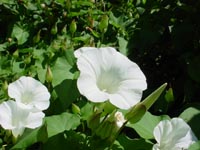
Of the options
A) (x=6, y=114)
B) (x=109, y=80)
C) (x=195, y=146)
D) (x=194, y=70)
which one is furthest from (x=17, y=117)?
(x=194, y=70)

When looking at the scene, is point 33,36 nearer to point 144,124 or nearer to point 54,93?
point 54,93

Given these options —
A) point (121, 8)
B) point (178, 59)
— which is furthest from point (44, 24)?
point (178, 59)

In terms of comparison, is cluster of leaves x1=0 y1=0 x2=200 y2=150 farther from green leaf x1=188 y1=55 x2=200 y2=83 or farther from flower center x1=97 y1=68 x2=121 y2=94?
flower center x1=97 y1=68 x2=121 y2=94

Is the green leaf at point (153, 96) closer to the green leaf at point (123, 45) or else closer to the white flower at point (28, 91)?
the white flower at point (28, 91)

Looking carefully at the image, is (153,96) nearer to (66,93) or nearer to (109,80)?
(109,80)

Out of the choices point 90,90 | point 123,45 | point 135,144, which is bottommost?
point 135,144

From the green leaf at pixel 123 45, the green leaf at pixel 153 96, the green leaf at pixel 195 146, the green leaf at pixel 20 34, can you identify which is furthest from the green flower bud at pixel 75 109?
the green leaf at pixel 20 34
